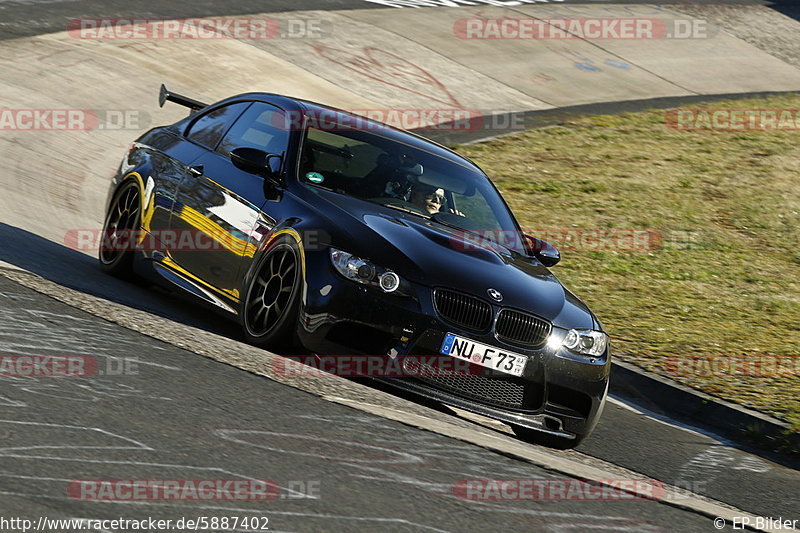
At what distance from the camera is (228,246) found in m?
7.57

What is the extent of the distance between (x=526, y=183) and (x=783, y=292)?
12.8 feet

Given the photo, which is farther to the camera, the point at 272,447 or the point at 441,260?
the point at 441,260

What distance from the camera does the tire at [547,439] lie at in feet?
22.8

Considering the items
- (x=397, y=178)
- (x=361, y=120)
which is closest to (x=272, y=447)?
(x=397, y=178)

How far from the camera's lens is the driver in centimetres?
777

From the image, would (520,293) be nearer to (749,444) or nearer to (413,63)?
(749,444)

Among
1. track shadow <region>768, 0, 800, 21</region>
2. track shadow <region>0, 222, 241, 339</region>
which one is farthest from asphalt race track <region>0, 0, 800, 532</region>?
track shadow <region>768, 0, 800, 21</region>

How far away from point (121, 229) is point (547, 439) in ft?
12.3

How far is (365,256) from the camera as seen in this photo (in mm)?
6645

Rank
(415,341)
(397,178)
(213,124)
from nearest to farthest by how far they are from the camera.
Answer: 1. (415,341)
2. (397,178)
3. (213,124)

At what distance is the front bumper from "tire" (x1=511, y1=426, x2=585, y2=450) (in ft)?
0.39

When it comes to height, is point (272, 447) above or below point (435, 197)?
below

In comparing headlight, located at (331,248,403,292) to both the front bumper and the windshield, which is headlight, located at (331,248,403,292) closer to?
the front bumper

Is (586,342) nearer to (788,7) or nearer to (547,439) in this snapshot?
(547,439)
